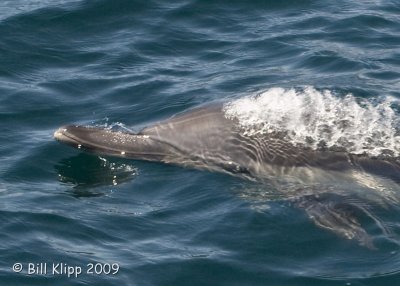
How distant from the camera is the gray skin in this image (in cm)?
1435

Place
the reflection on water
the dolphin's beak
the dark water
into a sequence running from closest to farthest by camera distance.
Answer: the dark water < the reflection on water < the dolphin's beak

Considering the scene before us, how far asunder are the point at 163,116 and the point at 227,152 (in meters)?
2.30

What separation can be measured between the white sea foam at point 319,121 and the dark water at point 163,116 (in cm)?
106

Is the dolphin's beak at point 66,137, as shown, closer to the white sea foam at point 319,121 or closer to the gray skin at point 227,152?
the gray skin at point 227,152

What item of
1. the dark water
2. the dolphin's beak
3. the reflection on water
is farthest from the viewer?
the dolphin's beak

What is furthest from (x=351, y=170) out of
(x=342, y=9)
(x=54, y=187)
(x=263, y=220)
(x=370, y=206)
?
(x=342, y=9)

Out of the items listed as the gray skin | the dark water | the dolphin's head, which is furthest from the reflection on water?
the dolphin's head

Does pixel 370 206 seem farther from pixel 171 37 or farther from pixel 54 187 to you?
pixel 171 37

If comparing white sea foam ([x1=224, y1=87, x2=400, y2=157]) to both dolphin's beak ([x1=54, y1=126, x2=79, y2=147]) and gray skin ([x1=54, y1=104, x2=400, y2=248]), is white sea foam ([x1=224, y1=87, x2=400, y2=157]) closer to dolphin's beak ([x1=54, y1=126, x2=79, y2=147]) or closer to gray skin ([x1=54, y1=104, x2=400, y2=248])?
gray skin ([x1=54, y1=104, x2=400, y2=248])

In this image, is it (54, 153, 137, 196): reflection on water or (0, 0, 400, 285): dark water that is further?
(54, 153, 137, 196): reflection on water

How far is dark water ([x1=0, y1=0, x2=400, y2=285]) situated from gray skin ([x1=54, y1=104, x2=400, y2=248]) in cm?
23

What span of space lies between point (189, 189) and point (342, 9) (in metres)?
9.12

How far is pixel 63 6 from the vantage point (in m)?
21.7

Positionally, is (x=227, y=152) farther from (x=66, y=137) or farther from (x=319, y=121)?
(x=66, y=137)
